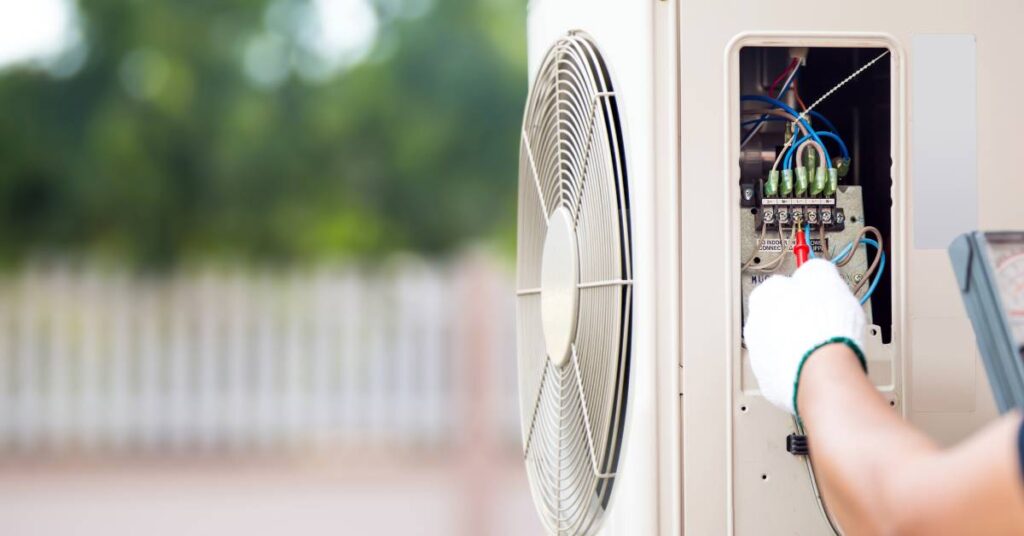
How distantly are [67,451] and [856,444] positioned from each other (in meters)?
6.20

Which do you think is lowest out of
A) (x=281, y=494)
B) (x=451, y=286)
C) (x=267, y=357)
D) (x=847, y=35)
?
(x=281, y=494)

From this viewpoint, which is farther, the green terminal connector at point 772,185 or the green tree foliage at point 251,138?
the green tree foliage at point 251,138

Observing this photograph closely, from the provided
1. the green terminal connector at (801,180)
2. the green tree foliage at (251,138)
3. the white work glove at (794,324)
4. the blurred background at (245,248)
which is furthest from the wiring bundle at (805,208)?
the green tree foliage at (251,138)

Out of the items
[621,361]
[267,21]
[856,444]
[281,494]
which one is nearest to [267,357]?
[281,494]

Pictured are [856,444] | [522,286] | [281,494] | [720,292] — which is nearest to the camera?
[856,444]

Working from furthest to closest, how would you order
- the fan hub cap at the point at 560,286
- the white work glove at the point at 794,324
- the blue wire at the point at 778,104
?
1. the fan hub cap at the point at 560,286
2. the blue wire at the point at 778,104
3. the white work glove at the point at 794,324

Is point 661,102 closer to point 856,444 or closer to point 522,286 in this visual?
point 856,444

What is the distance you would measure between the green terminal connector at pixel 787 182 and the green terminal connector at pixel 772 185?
0.01 metres

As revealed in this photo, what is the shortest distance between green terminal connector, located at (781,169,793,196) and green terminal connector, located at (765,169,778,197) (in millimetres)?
12

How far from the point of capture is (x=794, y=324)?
4.36ft

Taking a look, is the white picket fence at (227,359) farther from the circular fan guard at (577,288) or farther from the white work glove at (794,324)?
the white work glove at (794,324)

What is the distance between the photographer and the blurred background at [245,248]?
628 centimetres

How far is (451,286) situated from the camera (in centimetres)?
622

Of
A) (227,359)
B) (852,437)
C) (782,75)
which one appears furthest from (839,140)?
(227,359)
